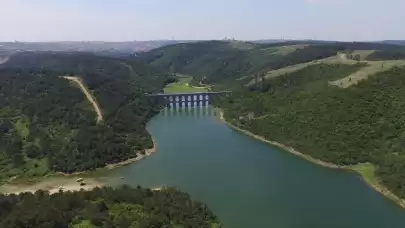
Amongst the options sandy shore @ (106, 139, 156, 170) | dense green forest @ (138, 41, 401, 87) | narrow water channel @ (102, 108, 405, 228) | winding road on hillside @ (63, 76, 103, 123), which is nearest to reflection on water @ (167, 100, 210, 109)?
dense green forest @ (138, 41, 401, 87)

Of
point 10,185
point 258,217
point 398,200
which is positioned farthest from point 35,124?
point 398,200

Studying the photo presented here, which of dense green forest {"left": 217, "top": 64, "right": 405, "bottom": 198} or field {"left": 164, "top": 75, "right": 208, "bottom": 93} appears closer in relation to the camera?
dense green forest {"left": 217, "top": 64, "right": 405, "bottom": 198}

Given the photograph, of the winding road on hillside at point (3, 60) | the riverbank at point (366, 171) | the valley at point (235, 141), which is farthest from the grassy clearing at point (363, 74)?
the winding road on hillside at point (3, 60)

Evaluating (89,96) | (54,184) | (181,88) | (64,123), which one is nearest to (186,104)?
(181,88)

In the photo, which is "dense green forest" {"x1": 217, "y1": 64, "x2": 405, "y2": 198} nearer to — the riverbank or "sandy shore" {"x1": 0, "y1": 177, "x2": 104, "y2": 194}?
the riverbank

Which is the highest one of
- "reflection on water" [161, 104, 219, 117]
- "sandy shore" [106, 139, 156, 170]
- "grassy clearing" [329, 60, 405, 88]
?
"grassy clearing" [329, 60, 405, 88]

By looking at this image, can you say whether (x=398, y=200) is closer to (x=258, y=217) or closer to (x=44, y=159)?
(x=258, y=217)
